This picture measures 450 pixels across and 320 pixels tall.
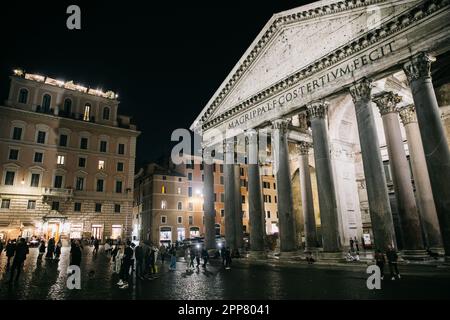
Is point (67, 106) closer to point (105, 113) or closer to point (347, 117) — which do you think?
point (105, 113)

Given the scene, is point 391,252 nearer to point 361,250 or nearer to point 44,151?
point 361,250

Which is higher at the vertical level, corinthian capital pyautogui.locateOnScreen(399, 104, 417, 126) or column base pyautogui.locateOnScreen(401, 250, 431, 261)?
corinthian capital pyautogui.locateOnScreen(399, 104, 417, 126)

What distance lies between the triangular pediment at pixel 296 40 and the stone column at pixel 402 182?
3860 mm

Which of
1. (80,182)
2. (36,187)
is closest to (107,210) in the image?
(80,182)

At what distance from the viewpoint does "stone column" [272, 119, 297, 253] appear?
52.6 feet

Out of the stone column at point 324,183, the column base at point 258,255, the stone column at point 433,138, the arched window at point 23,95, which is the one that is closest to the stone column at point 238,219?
the column base at point 258,255

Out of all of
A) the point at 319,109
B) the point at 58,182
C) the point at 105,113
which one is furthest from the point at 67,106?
the point at 319,109

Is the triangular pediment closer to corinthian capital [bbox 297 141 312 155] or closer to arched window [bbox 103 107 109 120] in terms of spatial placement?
corinthian capital [bbox 297 141 312 155]

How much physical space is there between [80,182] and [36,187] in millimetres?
4608

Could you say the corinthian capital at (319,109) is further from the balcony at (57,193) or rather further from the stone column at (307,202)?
the balcony at (57,193)

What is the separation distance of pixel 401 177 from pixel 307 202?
7.04 meters

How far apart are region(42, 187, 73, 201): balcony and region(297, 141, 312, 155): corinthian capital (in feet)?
88.7

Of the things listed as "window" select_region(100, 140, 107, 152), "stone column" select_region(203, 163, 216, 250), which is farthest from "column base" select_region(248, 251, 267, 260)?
"window" select_region(100, 140, 107, 152)

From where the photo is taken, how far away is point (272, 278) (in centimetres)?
1062
